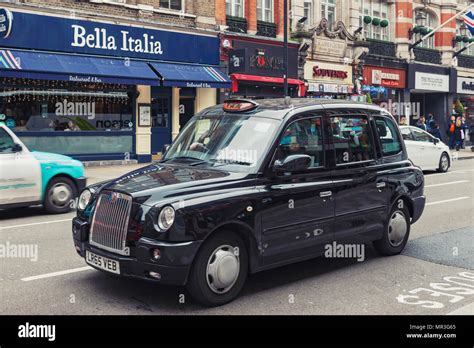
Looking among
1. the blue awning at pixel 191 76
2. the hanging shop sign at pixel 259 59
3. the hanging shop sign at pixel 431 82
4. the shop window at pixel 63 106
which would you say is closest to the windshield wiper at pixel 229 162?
the shop window at pixel 63 106

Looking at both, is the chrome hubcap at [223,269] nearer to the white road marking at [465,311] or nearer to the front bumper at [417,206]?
the white road marking at [465,311]

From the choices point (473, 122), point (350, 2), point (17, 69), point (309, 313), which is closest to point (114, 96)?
point (17, 69)

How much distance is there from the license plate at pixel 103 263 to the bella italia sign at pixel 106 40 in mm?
13621

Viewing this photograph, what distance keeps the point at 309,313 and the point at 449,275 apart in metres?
2.23

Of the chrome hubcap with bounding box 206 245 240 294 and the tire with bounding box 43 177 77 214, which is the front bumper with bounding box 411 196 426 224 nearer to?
the chrome hubcap with bounding box 206 245 240 294

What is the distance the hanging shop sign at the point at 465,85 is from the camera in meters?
36.6

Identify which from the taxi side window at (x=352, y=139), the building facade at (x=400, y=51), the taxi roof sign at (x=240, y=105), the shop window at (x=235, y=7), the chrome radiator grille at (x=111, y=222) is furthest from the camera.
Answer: the building facade at (x=400, y=51)

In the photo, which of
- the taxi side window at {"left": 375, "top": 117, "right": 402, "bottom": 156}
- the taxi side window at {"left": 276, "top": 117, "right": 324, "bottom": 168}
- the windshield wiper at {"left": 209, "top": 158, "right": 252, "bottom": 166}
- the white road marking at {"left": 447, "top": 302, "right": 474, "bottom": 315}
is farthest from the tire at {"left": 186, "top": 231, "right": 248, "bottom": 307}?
the taxi side window at {"left": 375, "top": 117, "right": 402, "bottom": 156}

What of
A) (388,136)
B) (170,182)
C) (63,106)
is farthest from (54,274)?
(63,106)

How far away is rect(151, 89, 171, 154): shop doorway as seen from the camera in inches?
863

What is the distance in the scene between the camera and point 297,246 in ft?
19.5

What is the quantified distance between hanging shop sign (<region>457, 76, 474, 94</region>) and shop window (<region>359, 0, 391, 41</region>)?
7235 millimetres

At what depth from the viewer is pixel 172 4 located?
72.3 feet
